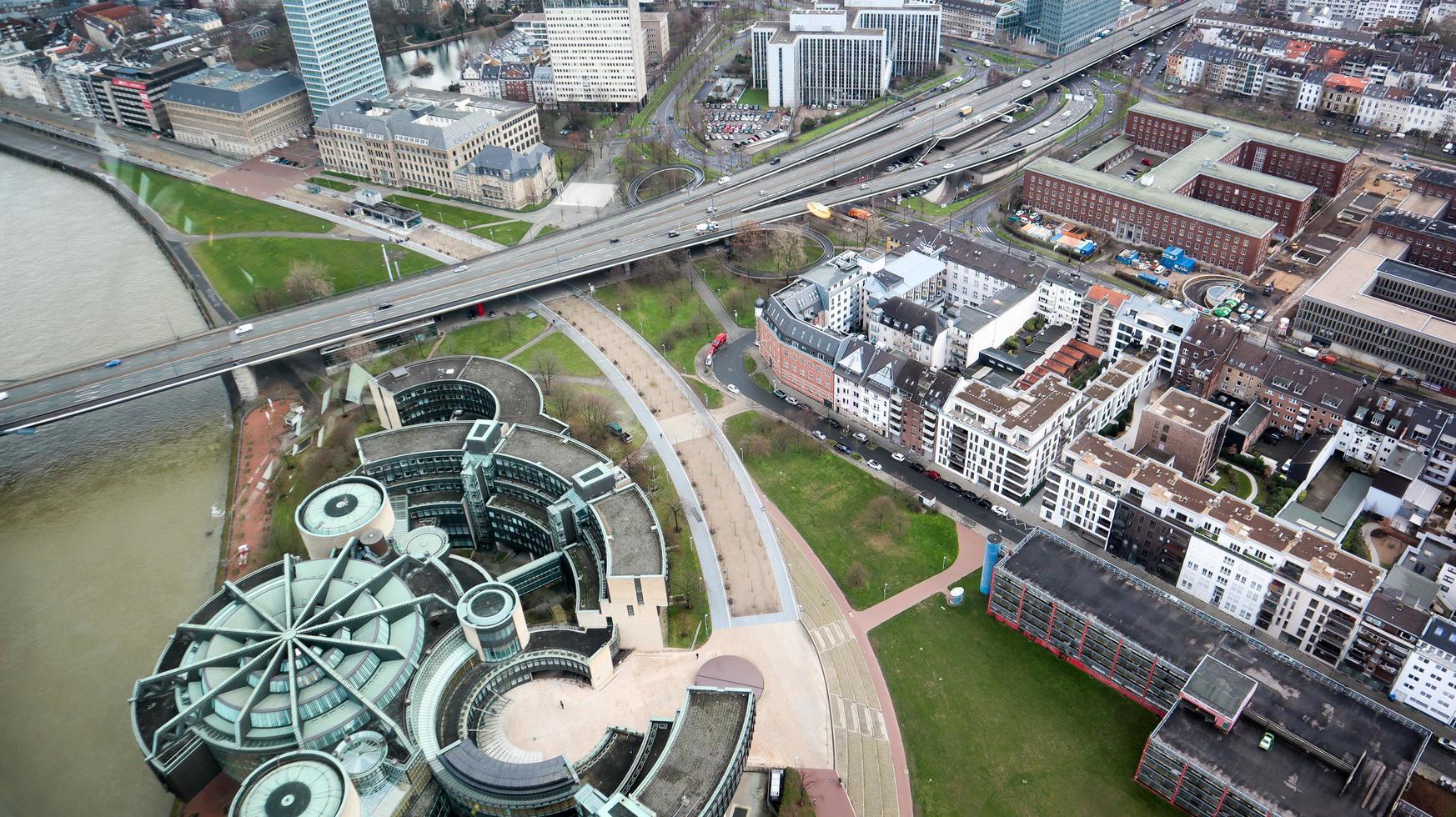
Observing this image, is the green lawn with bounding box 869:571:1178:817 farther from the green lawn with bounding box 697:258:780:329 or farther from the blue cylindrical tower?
the green lawn with bounding box 697:258:780:329

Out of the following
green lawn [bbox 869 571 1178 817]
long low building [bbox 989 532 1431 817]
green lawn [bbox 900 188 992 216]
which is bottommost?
green lawn [bbox 869 571 1178 817]

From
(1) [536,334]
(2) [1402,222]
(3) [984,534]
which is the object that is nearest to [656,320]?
(1) [536,334]

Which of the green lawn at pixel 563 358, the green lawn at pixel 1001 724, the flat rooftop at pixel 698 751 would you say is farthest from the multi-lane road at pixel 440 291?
the green lawn at pixel 1001 724

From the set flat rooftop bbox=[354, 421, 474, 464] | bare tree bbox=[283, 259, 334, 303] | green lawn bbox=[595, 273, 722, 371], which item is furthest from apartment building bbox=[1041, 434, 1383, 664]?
bare tree bbox=[283, 259, 334, 303]

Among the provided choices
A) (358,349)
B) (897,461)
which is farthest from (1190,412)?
(358,349)

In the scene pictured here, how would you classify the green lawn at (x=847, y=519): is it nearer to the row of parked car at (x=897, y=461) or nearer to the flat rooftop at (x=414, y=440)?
the row of parked car at (x=897, y=461)

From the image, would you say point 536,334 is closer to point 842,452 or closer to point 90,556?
point 842,452
